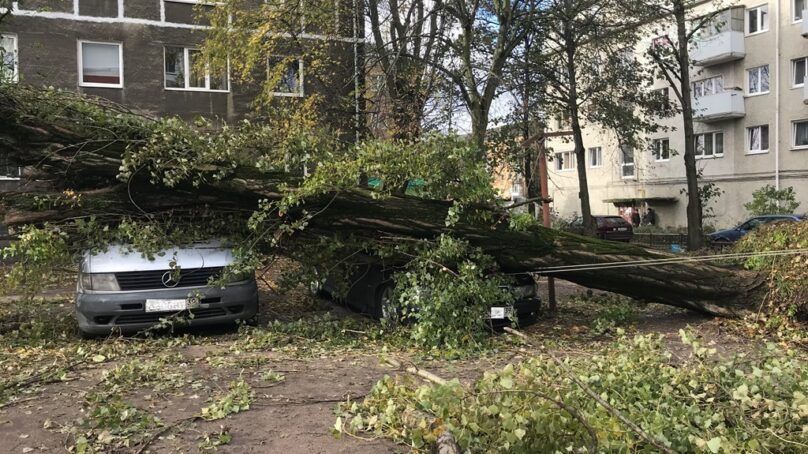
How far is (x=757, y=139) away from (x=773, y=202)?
7.95 meters

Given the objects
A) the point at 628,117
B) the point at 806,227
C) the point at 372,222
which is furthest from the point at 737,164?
the point at 372,222

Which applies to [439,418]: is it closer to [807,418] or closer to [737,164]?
[807,418]

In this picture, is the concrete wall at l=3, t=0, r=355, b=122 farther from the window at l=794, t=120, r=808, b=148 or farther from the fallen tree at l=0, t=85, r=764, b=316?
the window at l=794, t=120, r=808, b=148

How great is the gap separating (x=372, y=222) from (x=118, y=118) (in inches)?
126

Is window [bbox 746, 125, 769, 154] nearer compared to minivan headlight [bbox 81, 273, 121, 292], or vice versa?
minivan headlight [bbox 81, 273, 121, 292]

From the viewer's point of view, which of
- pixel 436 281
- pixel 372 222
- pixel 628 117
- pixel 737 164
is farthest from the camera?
pixel 737 164

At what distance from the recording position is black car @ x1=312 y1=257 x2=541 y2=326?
7.23 m

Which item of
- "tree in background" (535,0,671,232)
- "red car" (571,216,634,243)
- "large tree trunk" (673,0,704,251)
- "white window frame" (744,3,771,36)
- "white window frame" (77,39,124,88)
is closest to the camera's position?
"tree in background" (535,0,671,232)

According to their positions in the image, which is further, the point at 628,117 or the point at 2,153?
the point at 628,117

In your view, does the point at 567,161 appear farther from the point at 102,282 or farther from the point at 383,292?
the point at 102,282

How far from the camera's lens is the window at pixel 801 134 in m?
30.3

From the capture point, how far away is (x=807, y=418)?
323 centimetres

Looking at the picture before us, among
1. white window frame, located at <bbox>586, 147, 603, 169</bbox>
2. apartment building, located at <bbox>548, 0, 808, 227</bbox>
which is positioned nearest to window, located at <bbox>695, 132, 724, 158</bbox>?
apartment building, located at <bbox>548, 0, 808, 227</bbox>

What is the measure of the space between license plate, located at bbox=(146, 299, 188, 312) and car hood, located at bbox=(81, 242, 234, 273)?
384 mm
